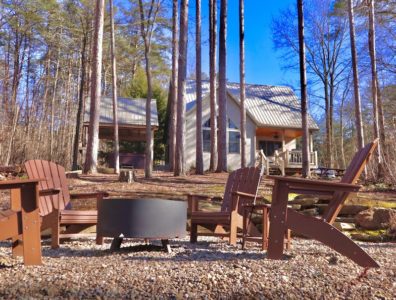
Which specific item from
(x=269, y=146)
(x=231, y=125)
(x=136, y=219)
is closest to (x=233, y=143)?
(x=231, y=125)

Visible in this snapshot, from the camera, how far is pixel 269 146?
82.3ft

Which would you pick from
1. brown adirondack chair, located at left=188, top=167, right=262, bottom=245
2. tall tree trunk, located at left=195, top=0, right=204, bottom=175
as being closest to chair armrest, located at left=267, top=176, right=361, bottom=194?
brown adirondack chair, located at left=188, top=167, right=262, bottom=245

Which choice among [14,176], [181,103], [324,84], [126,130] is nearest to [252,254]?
[14,176]

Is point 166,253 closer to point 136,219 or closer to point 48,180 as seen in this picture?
point 136,219

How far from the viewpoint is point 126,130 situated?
22938 mm

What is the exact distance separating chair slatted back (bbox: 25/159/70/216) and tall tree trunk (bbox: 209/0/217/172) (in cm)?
1295

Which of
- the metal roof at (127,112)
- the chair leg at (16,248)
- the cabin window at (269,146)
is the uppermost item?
the metal roof at (127,112)

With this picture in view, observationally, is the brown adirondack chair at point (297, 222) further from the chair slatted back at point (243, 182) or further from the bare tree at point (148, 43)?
the bare tree at point (148, 43)

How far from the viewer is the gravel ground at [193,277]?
2.91 m

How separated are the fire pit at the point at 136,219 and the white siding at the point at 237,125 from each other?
696 inches

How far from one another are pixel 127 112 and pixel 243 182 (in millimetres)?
16955

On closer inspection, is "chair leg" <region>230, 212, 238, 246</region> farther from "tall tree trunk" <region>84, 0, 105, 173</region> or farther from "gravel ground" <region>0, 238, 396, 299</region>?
"tall tree trunk" <region>84, 0, 105, 173</region>

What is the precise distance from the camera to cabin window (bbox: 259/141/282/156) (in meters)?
24.9

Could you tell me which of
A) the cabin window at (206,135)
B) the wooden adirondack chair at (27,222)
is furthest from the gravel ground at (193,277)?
the cabin window at (206,135)
